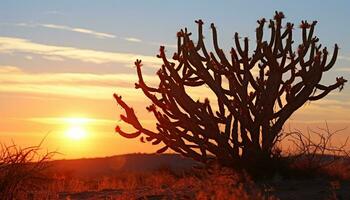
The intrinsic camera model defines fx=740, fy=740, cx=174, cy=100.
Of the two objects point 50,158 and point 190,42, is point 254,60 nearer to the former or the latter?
point 190,42

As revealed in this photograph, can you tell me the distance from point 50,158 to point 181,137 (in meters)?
6.94

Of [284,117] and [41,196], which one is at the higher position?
[284,117]

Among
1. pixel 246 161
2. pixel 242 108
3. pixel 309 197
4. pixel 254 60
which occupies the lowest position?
pixel 309 197

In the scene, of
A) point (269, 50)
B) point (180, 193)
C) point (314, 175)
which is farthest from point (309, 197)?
point (269, 50)

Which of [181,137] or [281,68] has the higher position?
[281,68]

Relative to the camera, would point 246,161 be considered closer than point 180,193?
No

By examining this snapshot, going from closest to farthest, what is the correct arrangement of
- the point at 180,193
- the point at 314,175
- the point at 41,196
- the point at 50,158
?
the point at 50,158 < the point at 41,196 < the point at 180,193 < the point at 314,175

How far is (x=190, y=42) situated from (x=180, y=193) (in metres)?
5.28

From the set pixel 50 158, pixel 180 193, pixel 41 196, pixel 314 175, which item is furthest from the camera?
pixel 314 175

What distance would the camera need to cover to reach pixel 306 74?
1692 cm

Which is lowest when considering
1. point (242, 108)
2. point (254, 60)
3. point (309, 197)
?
point (309, 197)

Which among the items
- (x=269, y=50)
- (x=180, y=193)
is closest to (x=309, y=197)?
(x=180, y=193)

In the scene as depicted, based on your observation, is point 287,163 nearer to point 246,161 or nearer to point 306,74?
point 246,161

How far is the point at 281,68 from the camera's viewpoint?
55.2 ft
